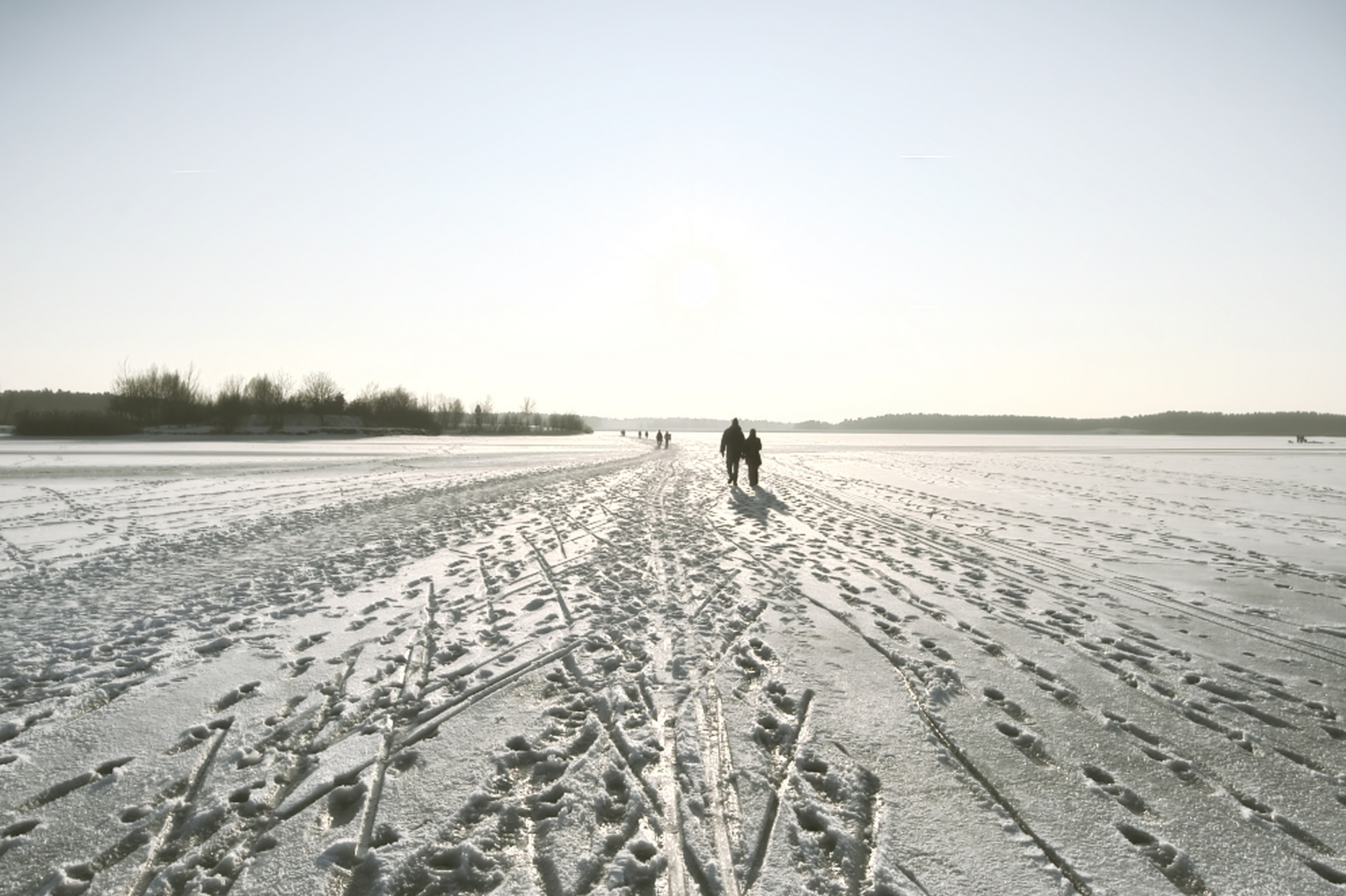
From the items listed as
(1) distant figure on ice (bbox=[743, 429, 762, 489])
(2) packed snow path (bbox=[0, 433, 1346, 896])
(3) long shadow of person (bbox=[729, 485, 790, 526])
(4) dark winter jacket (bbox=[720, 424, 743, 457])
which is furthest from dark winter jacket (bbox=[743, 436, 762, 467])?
(2) packed snow path (bbox=[0, 433, 1346, 896])

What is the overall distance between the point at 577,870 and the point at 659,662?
2502 mm

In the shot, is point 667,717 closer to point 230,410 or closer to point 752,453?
point 752,453

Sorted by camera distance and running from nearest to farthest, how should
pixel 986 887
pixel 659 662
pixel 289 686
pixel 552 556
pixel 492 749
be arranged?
pixel 986 887 → pixel 492 749 → pixel 289 686 → pixel 659 662 → pixel 552 556

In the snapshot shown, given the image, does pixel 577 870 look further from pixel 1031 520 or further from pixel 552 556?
pixel 1031 520

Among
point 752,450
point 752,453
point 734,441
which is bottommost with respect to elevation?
point 752,453

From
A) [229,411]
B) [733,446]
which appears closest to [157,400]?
[229,411]

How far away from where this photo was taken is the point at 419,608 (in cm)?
693

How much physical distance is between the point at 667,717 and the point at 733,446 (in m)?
17.1

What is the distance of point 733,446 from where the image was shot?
69.9 ft

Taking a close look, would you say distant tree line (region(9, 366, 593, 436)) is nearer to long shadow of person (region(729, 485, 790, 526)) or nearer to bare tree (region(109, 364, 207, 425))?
bare tree (region(109, 364, 207, 425))

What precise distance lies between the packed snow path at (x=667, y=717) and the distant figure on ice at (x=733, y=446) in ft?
34.4

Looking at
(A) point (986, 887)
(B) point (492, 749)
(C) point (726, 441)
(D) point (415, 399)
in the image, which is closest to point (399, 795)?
(B) point (492, 749)

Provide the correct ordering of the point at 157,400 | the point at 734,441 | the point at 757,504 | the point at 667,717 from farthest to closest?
the point at 157,400
the point at 734,441
the point at 757,504
the point at 667,717

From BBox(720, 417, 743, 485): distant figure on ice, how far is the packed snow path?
10.5m
